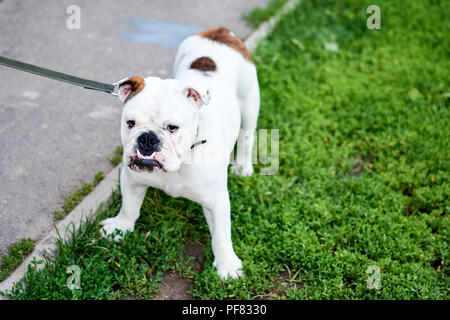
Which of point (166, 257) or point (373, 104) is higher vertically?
point (373, 104)

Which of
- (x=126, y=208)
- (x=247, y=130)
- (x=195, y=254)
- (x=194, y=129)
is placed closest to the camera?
(x=194, y=129)

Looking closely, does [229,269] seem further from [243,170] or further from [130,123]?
[130,123]

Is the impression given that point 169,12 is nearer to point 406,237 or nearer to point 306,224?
point 306,224

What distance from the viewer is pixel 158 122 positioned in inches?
111

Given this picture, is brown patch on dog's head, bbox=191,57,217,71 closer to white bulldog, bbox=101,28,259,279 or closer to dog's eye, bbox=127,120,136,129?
white bulldog, bbox=101,28,259,279

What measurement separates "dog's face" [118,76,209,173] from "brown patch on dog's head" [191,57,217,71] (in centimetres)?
77

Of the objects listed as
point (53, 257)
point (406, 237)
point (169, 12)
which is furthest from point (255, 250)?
point (169, 12)

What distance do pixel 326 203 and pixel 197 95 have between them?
6.11 feet

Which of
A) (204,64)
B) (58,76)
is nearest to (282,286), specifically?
(204,64)

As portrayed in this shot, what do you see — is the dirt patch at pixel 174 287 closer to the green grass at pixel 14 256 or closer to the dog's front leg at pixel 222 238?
the dog's front leg at pixel 222 238

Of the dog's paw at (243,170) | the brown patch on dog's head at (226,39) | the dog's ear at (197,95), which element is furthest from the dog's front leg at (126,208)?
the brown patch on dog's head at (226,39)

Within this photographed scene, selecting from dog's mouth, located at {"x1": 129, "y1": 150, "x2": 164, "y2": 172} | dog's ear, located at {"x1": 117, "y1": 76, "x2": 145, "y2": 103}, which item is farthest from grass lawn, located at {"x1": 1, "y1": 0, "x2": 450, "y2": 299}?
dog's ear, located at {"x1": 117, "y1": 76, "x2": 145, "y2": 103}

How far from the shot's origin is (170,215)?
3.94 metres

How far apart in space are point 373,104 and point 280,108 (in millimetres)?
1123
